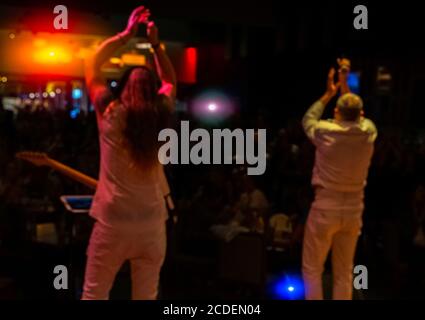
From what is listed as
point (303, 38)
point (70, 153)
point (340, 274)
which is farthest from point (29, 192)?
point (303, 38)

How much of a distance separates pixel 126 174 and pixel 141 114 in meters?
0.26

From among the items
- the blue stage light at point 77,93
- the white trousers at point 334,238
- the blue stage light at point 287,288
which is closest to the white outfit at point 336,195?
the white trousers at point 334,238

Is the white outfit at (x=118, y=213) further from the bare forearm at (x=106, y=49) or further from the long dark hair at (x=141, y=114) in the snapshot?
the bare forearm at (x=106, y=49)

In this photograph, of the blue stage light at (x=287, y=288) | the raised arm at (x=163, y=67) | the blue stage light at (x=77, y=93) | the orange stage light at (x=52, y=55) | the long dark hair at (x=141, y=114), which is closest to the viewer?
the long dark hair at (x=141, y=114)

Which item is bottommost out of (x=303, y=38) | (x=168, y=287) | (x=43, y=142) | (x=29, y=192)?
(x=168, y=287)

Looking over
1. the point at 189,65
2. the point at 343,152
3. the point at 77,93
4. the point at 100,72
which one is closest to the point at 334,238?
the point at 343,152

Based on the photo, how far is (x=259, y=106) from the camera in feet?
29.7

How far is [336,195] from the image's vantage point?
10.2ft

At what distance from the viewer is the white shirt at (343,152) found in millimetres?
3064

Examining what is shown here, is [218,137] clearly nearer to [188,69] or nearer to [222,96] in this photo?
[188,69]

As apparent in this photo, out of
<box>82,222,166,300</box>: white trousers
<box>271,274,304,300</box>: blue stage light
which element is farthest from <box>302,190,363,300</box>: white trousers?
<box>82,222,166,300</box>: white trousers

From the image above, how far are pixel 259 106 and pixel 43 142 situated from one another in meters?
3.74

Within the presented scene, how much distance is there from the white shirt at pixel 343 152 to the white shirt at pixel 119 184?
116 cm

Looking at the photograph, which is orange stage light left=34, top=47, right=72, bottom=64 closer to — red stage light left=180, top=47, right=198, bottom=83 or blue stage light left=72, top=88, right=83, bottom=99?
blue stage light left=72, top=88, right=83, bottom=99
